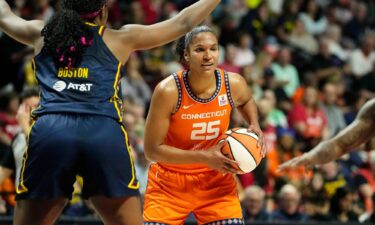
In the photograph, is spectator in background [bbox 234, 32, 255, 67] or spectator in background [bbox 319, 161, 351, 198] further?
spectator in background [bbox 234, 32, 255, 67]

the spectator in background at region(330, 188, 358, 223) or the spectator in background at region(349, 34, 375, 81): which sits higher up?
the spectator in background at region(349, 34, 375, 81)

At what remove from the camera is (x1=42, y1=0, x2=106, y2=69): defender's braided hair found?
414 cm

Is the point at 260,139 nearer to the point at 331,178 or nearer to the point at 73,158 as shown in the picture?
the point at 73,158

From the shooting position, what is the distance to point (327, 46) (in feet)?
43.3

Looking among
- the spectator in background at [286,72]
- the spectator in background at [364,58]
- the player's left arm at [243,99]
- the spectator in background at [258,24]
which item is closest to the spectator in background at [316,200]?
the spectator in background at [286,72]

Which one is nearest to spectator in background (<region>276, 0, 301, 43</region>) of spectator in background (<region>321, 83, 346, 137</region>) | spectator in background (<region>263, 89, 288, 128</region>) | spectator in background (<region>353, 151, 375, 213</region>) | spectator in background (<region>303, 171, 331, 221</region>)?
spectator in background (<region>321, 83, 346, 137</region>)

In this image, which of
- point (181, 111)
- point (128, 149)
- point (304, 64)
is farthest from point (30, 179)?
point (304, 64)

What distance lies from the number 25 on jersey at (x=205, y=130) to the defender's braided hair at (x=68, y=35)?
4.45 ft

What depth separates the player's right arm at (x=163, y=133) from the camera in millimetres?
5016

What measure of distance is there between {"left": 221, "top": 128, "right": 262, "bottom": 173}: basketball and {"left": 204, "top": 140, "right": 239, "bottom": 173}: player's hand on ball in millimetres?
35

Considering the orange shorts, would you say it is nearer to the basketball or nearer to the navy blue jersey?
the basketball

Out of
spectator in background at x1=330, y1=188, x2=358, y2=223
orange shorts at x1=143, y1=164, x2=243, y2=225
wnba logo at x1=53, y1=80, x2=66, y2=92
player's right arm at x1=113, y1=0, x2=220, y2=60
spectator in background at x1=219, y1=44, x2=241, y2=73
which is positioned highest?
player's right arm at x1=113, y1=0, x2=220, y2=60

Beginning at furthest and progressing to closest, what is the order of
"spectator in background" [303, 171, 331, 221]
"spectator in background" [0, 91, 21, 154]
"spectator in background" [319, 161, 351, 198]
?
"spectator in background" [319, 161, 351, 198] → "spectator in background" [0, 91, 21, 154] → "spectator in background" [303, 171, 331, 221]

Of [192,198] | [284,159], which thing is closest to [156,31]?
[192,198]
